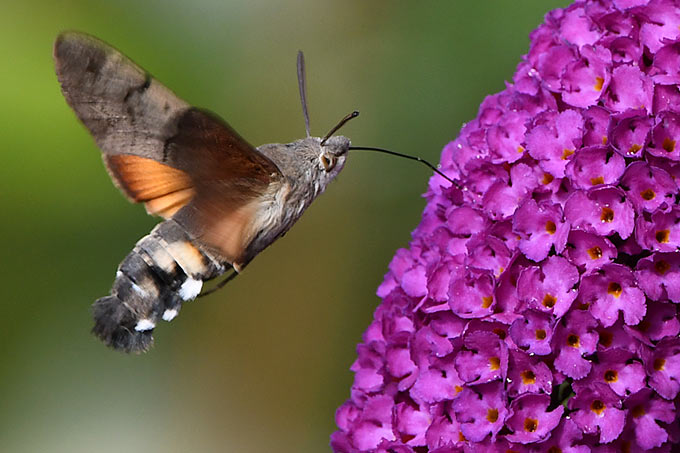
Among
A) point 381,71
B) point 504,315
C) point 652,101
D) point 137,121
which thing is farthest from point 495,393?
point 381,71

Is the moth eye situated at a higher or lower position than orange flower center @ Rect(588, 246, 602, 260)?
higher

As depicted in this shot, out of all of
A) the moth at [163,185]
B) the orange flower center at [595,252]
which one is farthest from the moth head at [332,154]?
the orange flower center at [595,252]

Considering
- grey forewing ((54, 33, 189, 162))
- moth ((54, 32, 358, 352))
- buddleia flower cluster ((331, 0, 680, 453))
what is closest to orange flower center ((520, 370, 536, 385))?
buddleia flower cluster ((331, 0, 680, 453))

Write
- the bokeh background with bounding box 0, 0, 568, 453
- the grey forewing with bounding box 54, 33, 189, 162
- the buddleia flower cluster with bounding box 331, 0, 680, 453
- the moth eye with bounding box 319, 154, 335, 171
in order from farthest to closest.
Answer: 1. the bokeh background with bounding box 0, 0, 568, 453
2. the moth eye with bounding box 319, 154, 335, 171
3. the grey forewing with bounding box 54, 33, 189, 162
4. the buddleia flower cluster with bounding box 331, 0, 680, 453

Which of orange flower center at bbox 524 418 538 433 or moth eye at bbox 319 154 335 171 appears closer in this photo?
orange flower center at bbox 524 418 538 433

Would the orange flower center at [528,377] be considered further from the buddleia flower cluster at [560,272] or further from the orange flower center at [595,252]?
the orange flower center at [595,252]

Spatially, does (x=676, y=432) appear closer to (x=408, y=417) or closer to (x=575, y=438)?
(x=575, y=438)

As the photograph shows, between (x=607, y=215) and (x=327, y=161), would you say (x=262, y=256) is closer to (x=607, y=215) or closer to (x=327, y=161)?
(x=327, y=161)

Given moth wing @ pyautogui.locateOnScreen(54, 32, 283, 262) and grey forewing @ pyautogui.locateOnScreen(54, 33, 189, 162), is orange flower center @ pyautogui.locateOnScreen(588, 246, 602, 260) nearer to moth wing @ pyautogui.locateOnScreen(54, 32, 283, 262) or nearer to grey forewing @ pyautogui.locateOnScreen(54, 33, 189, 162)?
moth wing @ pyautogui.locateOnScreen(54, 32, 283, 262)
